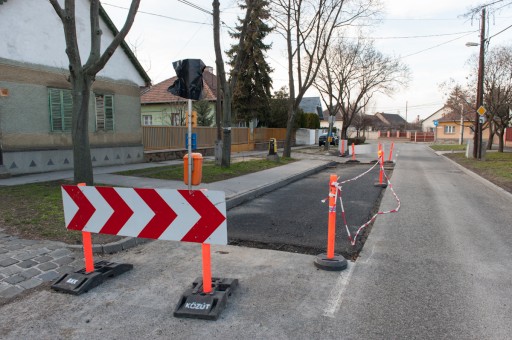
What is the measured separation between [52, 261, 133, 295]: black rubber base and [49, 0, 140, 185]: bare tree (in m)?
5.12

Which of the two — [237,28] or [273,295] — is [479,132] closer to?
[237,28]

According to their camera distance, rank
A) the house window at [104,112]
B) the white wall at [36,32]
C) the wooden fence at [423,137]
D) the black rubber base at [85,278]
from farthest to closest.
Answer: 1. the wooden fence at [423,137]
2. the house window at [104,112]
3. the white wall at [36,32]
4. the black rubber base at [85,278]

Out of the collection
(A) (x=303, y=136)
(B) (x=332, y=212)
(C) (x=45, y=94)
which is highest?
(C) (x=45, y=94)

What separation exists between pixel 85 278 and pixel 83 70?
6.23 metres

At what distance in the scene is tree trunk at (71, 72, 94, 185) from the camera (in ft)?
29.2

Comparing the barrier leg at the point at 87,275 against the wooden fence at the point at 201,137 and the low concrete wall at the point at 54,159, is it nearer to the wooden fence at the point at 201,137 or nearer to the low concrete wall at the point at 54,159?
the low concrete wall at the point at 54,159

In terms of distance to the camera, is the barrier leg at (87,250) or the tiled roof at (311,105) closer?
the barrier leg at (87,250)

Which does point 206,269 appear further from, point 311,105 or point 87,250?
point 311,105

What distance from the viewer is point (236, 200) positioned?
29.8ft

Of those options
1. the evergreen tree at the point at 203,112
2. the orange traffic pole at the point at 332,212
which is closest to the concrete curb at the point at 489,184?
the orange traffic pole at the point at 332,212

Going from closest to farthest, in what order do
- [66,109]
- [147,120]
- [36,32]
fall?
1. [36,32]
2. [66,109]
3. [147,120]

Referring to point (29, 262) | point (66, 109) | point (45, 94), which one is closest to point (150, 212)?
point (29, 262)

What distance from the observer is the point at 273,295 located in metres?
4.08

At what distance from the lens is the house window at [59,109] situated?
13.0 meters
